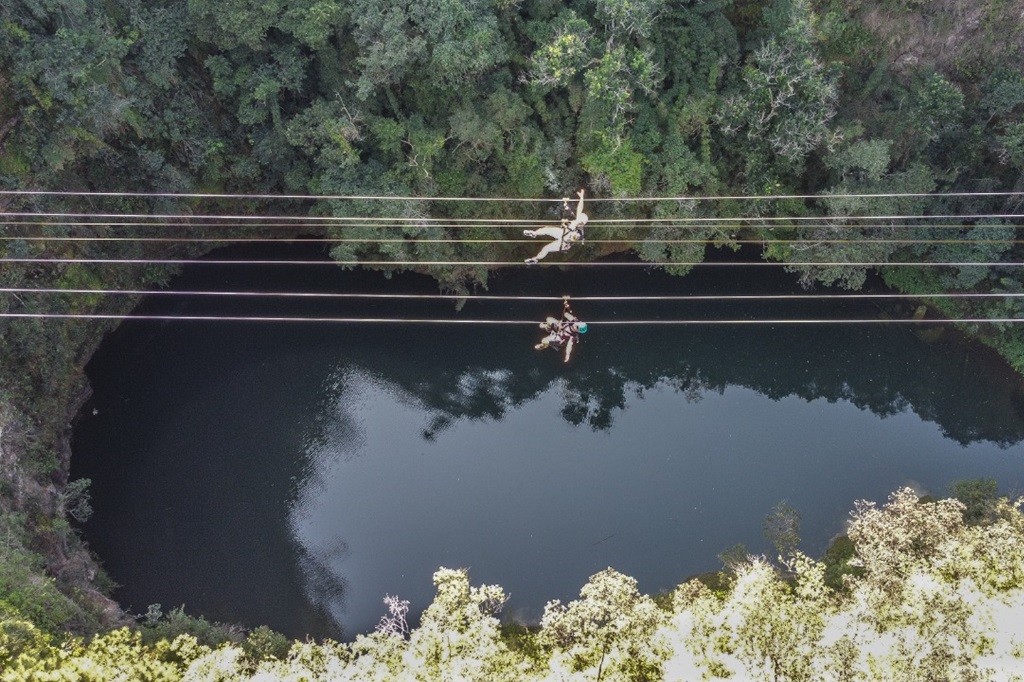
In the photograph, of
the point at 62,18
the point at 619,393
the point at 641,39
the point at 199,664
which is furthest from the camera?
the point at 619,393

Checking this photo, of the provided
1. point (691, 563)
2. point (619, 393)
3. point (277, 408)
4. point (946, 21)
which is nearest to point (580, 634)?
point (691, 563)

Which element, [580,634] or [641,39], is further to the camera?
[641,39]

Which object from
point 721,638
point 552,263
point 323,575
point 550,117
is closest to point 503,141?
point 550,117

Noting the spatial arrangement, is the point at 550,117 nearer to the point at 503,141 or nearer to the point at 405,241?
the point at 503,141

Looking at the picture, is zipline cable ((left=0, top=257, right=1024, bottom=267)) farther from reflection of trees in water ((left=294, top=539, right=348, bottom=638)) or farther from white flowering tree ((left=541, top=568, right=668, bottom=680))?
white flowering tree ((left=541, top=568, right=668, bottom=680))

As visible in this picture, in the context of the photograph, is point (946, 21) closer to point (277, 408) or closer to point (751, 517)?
point (751, 517)

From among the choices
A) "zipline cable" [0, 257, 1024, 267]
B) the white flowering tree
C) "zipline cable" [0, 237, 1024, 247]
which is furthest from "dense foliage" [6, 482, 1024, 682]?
"zipline cable" [0, 237, 1024, 247]
